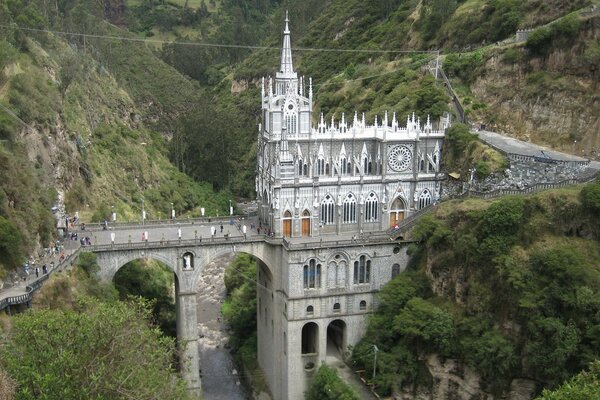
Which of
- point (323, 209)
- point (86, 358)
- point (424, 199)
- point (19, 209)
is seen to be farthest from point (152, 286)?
point (86, 358)

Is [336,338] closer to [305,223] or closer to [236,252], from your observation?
[305,223]

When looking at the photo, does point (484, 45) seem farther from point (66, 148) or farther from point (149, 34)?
point (149, 34)

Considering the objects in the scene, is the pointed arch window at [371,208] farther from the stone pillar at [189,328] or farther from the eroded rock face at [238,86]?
the eroded rock face at [238,86]

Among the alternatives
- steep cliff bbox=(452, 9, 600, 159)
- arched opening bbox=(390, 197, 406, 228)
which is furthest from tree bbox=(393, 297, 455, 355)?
steep cliff bbox=(452, 9, 600, 159)

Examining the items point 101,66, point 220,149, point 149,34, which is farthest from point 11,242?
point 149,34

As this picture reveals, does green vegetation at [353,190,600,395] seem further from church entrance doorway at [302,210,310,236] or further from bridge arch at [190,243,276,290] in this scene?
bridge arch at [190,243,276,290]
